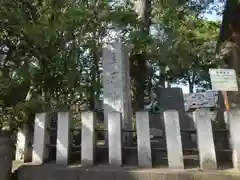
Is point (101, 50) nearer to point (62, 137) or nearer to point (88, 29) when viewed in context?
point (88, 29)

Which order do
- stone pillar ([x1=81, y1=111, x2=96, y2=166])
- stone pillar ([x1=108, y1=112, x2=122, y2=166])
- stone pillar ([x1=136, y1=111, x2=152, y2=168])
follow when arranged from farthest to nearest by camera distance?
stone pillar ([x1=81, y1=111, x2=96, y2=166]) < stone pillar ([x1=108, y1=112, x2=122, y2=166]) < stone pillar ([x1=136, y1=111, x2=152, y2=168])

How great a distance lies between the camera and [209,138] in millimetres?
3715

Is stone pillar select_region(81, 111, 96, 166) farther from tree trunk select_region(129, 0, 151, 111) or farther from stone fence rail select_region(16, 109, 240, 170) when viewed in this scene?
tree trunk select_region(129, 0, 151, 111)

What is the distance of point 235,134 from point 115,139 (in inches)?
67.4

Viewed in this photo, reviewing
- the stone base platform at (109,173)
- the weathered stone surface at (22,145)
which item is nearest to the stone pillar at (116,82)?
the stone base platform at (109,173)

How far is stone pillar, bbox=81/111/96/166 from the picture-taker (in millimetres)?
4094

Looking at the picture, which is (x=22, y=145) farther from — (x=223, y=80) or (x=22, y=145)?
(x=223, y=80)

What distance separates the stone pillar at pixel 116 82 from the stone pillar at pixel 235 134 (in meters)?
2.01

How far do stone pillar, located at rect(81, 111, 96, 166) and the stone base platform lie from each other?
0.18 m

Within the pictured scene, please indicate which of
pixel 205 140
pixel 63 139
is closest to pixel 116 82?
pixel 63 139

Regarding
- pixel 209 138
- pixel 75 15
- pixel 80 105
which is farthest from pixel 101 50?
pixel 209 138

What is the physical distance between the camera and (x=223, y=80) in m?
4.52

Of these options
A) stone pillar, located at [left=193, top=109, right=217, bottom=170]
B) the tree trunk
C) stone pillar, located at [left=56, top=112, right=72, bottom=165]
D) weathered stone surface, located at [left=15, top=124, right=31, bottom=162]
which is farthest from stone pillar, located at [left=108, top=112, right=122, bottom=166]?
the tree trunk

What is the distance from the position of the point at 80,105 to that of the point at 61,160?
225cm
